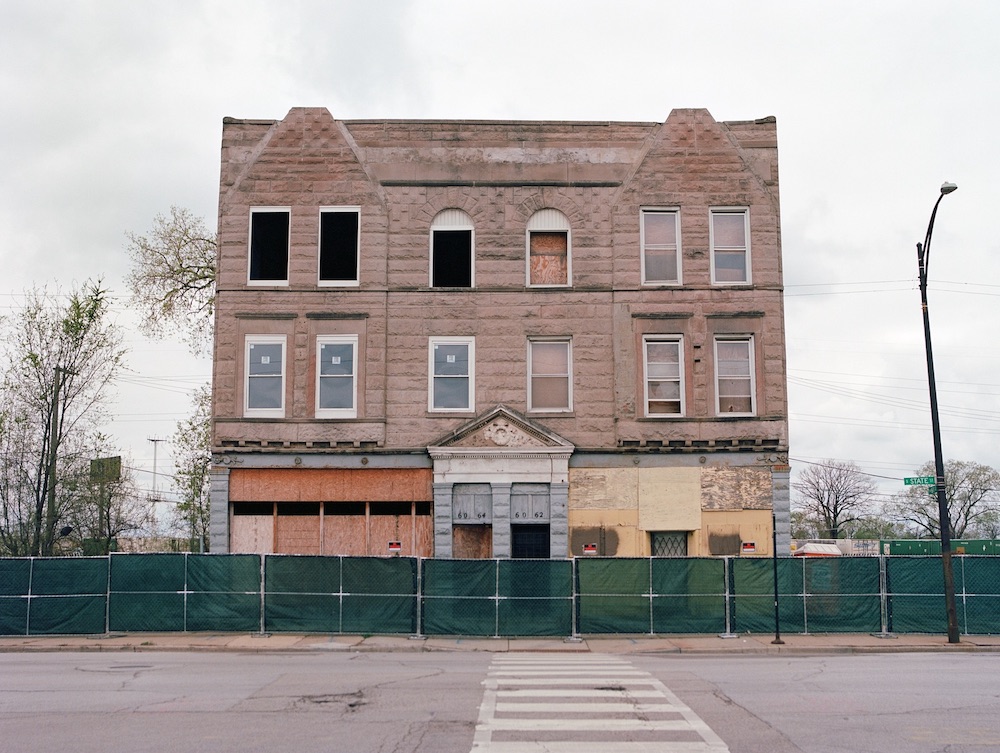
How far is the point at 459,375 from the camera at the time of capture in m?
29.8

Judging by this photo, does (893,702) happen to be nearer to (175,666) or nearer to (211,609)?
(175,666)

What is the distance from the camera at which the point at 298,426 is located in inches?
1153

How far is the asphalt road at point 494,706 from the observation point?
11.3 meters

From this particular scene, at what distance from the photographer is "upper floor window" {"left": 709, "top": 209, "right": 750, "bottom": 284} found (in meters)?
30.2

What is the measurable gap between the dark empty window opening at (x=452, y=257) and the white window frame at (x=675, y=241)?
4927 mm

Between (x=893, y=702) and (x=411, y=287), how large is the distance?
62.2 feet

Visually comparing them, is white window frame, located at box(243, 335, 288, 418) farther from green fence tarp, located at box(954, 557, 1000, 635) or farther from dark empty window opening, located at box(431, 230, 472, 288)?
green fence tarp, located at box(954, 557, 1000, 635)

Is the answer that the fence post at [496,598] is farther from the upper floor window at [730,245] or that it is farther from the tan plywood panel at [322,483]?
the upper floor window at [730,245]

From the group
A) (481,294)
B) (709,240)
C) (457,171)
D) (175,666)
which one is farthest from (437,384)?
(175,666)

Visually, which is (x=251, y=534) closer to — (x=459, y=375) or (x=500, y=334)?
(x=459, y=375)

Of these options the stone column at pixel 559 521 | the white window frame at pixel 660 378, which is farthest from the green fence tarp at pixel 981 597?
the stone column at pixel 559 521

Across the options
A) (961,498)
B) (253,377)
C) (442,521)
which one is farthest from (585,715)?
(961,498)

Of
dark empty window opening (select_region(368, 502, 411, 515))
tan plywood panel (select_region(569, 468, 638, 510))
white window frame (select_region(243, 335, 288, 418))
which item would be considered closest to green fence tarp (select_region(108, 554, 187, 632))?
white window frame (select_region(243, 335, 288, 418))

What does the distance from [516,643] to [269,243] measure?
13.7 meters
